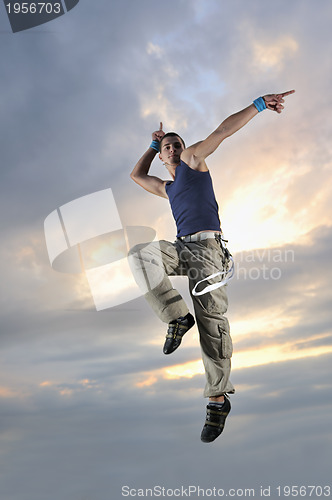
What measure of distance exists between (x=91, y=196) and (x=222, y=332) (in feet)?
8.83

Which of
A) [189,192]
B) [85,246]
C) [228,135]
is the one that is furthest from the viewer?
[85,246]

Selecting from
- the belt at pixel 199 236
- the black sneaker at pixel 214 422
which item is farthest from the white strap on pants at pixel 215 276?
the black sneaker at pixel 214 422

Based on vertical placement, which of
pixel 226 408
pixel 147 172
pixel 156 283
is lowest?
pixel 226 408

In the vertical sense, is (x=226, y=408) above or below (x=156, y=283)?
below

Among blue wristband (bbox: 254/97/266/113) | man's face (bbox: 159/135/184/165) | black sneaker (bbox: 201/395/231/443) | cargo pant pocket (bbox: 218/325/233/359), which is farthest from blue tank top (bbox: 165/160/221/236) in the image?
black sneaker (bbox: 201/395/231/443)

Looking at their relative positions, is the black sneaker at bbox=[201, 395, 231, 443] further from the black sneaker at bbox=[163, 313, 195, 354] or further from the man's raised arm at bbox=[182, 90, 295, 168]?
the man's raised arm at bbox=[182, 90, 295, 168]

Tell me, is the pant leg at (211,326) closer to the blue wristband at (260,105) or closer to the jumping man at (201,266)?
the jumping man at (201,266)

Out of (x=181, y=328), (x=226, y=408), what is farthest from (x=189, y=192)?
(x=226, y=408)

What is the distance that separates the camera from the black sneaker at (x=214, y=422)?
6.59m

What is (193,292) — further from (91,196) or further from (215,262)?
(91,196)

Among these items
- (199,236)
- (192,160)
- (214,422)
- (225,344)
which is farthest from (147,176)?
(214,422)

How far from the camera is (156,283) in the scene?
660cm

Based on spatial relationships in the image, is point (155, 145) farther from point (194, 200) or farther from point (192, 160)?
point (194, 200)

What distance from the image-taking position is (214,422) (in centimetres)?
661
